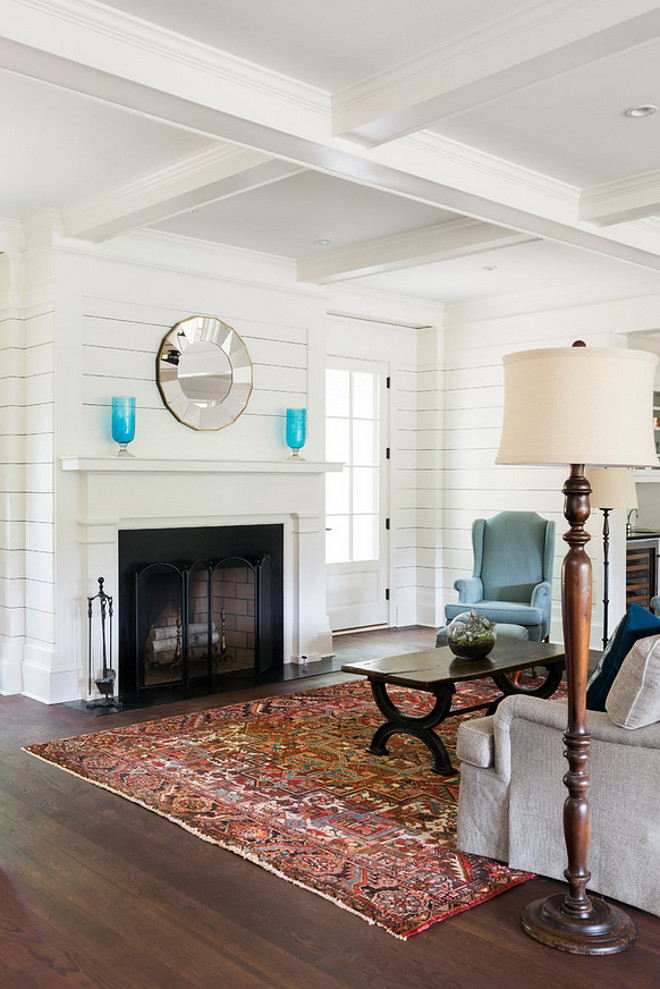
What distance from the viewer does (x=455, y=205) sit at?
14.2ft

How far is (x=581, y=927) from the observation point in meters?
2.62

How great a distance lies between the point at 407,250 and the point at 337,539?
105 inches

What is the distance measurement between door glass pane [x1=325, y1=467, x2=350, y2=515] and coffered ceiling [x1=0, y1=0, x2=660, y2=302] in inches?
79.8

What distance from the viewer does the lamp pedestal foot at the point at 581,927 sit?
2.57 m

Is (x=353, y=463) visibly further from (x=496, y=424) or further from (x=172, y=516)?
(x=172, y=516)

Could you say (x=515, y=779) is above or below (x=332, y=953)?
above

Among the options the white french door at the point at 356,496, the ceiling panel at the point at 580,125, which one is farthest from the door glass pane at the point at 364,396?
the ceiling panel at the point at 580,125

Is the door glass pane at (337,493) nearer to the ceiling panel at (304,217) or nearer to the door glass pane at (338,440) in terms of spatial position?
the door glass pane at (338,440)

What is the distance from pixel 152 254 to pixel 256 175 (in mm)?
1669

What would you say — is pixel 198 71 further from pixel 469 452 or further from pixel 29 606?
pixel 469 452

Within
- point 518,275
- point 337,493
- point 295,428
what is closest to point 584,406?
point 295,428

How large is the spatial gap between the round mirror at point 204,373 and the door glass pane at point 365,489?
1820mm

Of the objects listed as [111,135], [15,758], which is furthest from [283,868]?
[111,135]

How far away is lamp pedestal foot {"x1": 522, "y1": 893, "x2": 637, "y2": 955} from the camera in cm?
257
